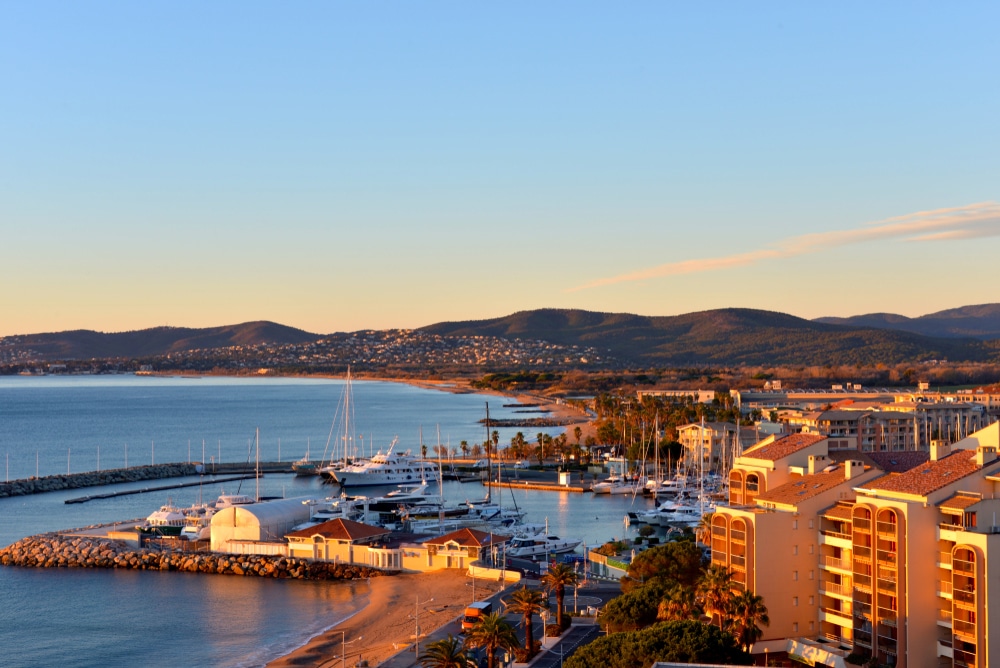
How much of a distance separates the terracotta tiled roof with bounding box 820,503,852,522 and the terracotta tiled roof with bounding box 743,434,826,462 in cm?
384

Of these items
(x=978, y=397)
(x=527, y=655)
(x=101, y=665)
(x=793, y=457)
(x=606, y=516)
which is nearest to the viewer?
(x=527, y=655)

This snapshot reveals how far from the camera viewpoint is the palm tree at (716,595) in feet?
92.0

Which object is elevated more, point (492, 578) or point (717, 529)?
point (717, 529)

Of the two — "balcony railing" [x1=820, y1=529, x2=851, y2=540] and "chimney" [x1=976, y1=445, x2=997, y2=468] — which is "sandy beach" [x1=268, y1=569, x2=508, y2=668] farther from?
"chimney" [x1=976, y1=445, x2=997, y2=468]

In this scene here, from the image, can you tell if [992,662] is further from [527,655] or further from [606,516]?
[606,516]

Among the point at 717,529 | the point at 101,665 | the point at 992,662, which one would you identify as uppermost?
the point at 717,529

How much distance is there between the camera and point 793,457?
33875 millimetres

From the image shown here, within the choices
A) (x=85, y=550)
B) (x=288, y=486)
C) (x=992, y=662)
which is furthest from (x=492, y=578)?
(x=288, y=486)

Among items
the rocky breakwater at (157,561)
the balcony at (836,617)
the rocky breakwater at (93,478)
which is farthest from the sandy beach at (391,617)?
the rocky breakwater at (93,478)

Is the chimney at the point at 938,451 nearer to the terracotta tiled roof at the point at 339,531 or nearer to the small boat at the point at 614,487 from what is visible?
the terracotta tiled roof at the point at 339,531

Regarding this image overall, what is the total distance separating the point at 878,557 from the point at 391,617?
18018 mm

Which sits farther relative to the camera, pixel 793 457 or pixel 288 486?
pixel 288 486

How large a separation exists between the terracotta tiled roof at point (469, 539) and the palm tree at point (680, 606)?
757 inches

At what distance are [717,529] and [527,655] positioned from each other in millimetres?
5960
